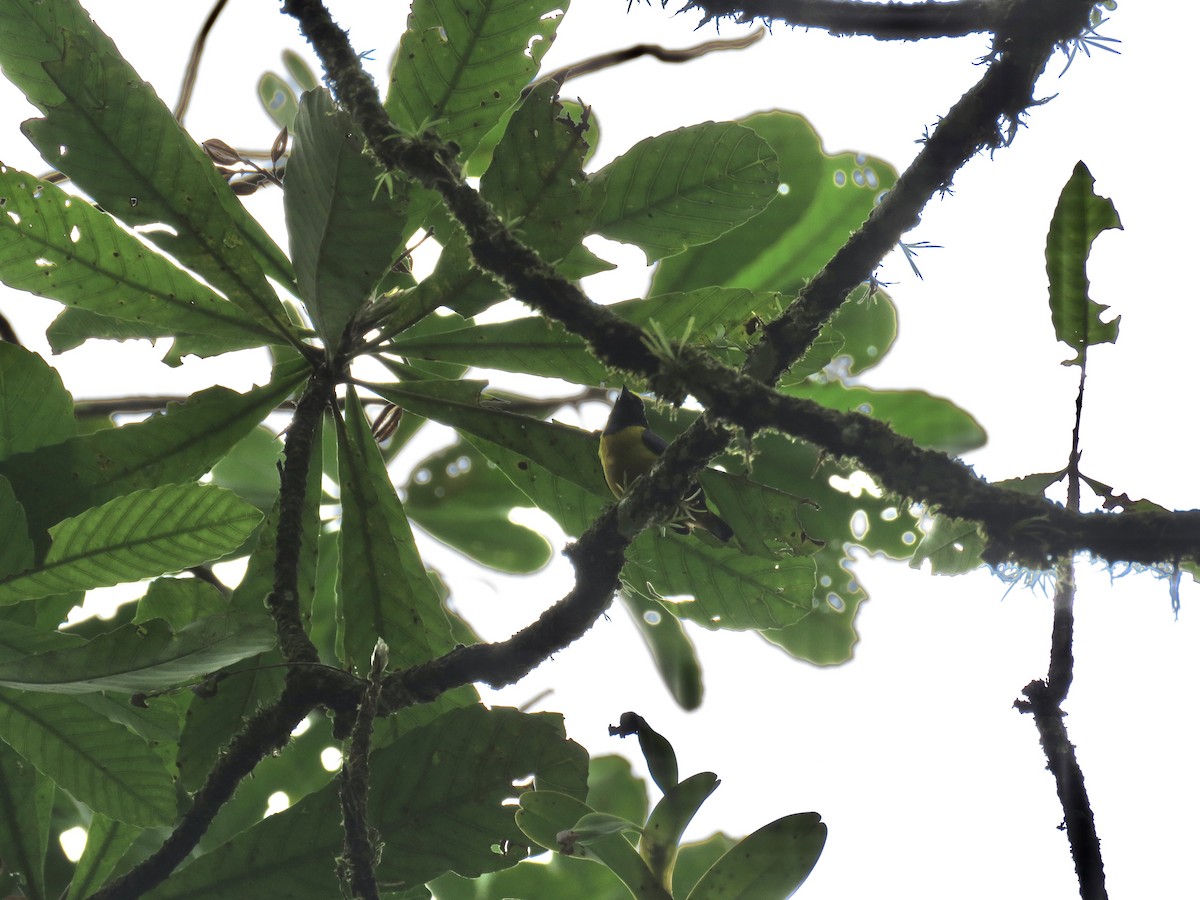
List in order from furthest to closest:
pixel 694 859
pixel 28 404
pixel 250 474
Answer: pixel 250 474, pixel 694 859, pixel 28 404

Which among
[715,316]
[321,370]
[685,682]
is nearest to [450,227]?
[321,370]

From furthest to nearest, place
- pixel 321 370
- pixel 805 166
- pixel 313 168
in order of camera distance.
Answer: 1. pixel 805 166
2. pixel 321 370
3. pixel 313 168

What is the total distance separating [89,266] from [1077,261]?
1.45 metres

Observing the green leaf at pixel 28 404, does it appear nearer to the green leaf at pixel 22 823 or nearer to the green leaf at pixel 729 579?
the green leaf at pixel 22 823

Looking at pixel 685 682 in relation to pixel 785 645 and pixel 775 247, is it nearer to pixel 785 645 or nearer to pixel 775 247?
pixel 785 645

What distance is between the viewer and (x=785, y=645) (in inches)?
90.8

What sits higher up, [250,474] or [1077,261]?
[250,474]

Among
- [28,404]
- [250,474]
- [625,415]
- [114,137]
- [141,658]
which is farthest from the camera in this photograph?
[250,474]

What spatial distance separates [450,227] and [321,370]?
0.34 metres

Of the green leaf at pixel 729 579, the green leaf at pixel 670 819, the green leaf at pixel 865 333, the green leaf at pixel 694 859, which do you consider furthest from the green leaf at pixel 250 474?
the green leaf at pixel 670 819

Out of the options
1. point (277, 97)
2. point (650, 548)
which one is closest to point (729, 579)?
point (650, 548)

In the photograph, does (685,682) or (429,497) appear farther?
(429,497)

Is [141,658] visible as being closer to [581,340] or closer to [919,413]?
[581,340]

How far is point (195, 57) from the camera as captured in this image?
2.66 m
